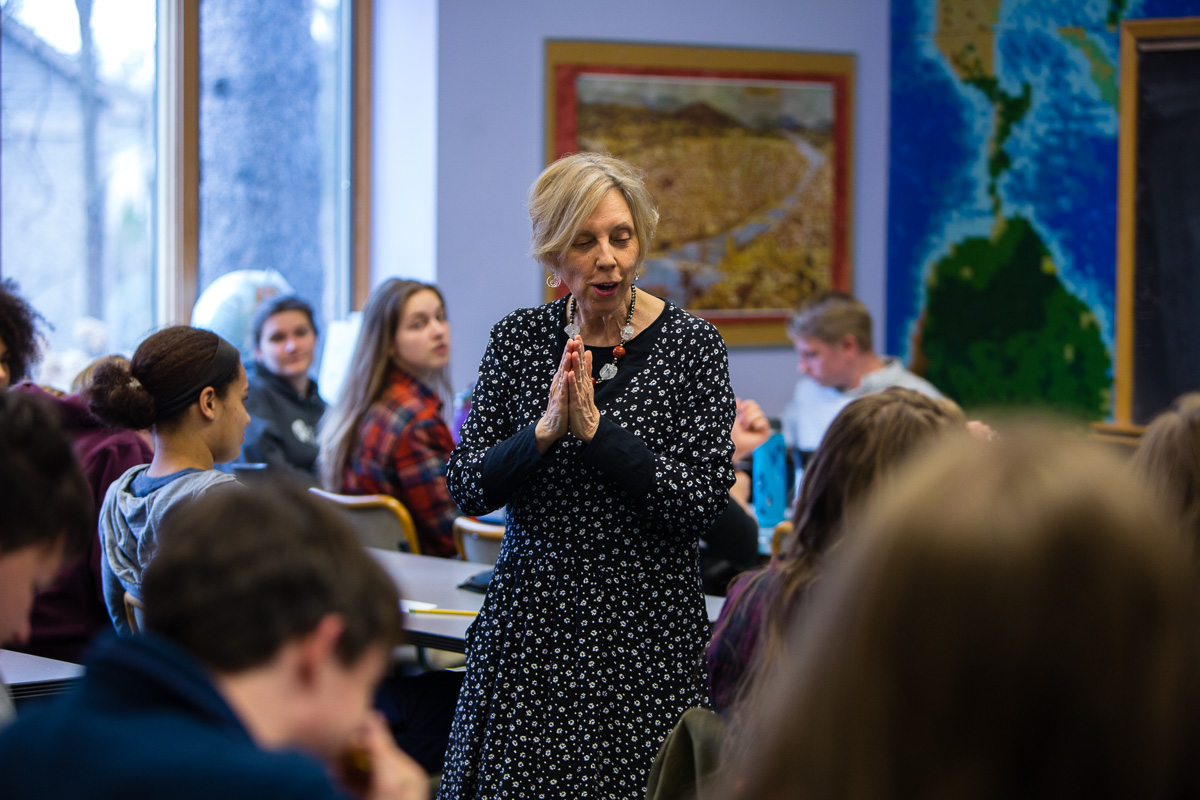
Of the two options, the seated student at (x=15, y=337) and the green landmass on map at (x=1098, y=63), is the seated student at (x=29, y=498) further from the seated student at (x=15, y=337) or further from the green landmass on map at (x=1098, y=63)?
the green landmass on map at (x=1098, y=63)

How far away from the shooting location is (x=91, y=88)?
15.5 ft

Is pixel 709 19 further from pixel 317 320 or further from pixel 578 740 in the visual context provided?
pixel 578 740

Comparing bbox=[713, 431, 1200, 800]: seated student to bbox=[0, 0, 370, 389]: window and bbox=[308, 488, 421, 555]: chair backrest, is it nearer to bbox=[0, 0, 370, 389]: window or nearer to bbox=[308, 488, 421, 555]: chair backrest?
bbox=[308, 488, 421, 555]: chair backrest

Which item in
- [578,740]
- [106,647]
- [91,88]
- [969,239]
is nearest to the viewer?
[106,647]

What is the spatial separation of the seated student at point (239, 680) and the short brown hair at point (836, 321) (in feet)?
11.4

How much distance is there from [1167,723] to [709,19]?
16.5 feet

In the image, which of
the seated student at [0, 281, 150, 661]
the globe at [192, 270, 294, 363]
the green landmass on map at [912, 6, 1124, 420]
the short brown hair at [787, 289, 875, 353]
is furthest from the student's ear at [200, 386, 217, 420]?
the green landmass on map at [912, 6, 1124, 420]

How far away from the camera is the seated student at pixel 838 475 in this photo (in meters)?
1.39

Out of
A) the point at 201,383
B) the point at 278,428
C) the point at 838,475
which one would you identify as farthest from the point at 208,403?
the point at 278,428

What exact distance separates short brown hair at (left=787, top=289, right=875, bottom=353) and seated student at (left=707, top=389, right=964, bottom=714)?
273 cm

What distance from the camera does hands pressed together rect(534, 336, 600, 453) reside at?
1.87 m

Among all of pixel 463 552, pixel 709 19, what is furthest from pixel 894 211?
pixel 463 552

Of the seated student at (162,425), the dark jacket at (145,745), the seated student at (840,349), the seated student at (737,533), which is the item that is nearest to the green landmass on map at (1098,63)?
the seated student at (840,349)

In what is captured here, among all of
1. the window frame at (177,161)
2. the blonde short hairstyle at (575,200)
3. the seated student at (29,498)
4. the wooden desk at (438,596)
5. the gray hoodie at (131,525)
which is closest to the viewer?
the seated student at (29,498)
